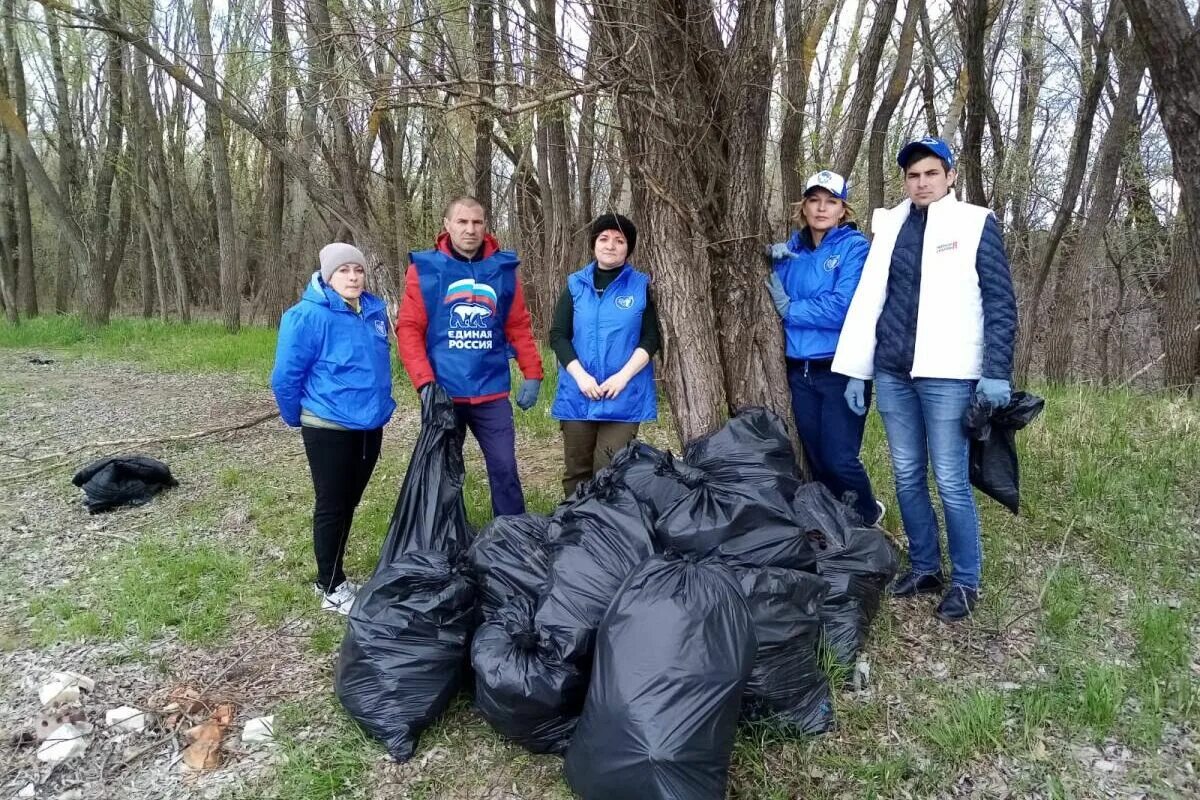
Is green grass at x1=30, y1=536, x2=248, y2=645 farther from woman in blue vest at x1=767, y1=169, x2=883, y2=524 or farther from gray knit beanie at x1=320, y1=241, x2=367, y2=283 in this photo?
woman in blue vest at x1=767, y1=169, x2=883, y2=524

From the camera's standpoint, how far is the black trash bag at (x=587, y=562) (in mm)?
2246

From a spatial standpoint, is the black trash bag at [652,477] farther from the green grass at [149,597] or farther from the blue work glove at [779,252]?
the green grass at [149,597]

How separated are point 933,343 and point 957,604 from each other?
106 centimetres

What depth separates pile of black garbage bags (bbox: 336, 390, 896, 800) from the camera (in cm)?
194

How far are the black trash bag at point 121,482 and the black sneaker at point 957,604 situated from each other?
4.73 metres

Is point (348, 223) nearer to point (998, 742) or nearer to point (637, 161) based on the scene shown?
point (637, 161)

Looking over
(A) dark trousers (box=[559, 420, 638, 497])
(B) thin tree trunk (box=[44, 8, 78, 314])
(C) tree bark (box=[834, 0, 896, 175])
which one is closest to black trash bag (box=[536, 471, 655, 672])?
(A) dark trousers (box=[559, 420, 638, 497])

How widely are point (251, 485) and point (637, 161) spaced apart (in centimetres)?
348

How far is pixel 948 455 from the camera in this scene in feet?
9.37

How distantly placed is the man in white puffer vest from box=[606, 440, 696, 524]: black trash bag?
2.85 ft

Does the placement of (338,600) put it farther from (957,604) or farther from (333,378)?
(957,604)

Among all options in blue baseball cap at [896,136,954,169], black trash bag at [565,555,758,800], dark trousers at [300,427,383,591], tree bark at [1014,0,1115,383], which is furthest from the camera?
tree bark at [1014,0,1115,383]

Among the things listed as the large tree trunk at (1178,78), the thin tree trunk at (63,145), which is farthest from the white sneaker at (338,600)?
the thin tree trunk at (63,145)

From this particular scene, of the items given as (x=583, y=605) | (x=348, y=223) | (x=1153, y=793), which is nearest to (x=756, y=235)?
(x=583, y=605)
